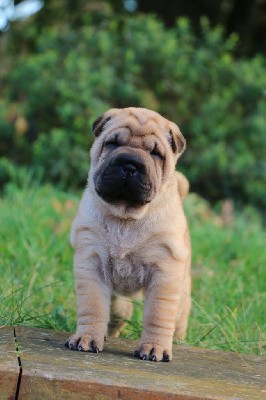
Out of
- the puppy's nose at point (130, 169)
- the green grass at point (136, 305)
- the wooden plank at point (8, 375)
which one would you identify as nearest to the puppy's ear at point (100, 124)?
the puppy's nose at point (130, 169)

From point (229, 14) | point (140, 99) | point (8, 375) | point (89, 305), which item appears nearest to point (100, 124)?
point (89, 305)

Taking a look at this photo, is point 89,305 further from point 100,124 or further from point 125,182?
point 100,124

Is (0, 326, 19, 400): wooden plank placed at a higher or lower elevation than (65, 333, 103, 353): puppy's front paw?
lower

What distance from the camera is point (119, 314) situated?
4176mm

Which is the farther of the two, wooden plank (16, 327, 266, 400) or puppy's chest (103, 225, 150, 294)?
puppy's chest (103, 225, 150, 294)

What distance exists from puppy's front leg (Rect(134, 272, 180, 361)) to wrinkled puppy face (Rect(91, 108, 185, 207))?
0.38 meters

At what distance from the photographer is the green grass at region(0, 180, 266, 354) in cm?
408

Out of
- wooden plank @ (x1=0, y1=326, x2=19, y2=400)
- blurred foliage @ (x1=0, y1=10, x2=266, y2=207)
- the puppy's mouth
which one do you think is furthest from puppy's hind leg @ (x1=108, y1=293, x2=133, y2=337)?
blurred foliage @ (x1=0, y1=10, x2=266, y2=207)

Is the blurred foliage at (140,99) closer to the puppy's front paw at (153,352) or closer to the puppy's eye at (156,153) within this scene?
the puppy's eye at (156,153)

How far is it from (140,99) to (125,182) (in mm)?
5067

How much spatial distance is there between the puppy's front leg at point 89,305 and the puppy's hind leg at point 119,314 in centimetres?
60

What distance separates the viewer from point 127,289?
3.62 m

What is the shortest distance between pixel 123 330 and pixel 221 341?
547 millimetres

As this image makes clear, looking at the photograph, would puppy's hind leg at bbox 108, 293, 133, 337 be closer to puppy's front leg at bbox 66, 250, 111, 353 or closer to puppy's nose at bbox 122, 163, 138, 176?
puppy's front leg at bbox 66, 250, 111, 353
